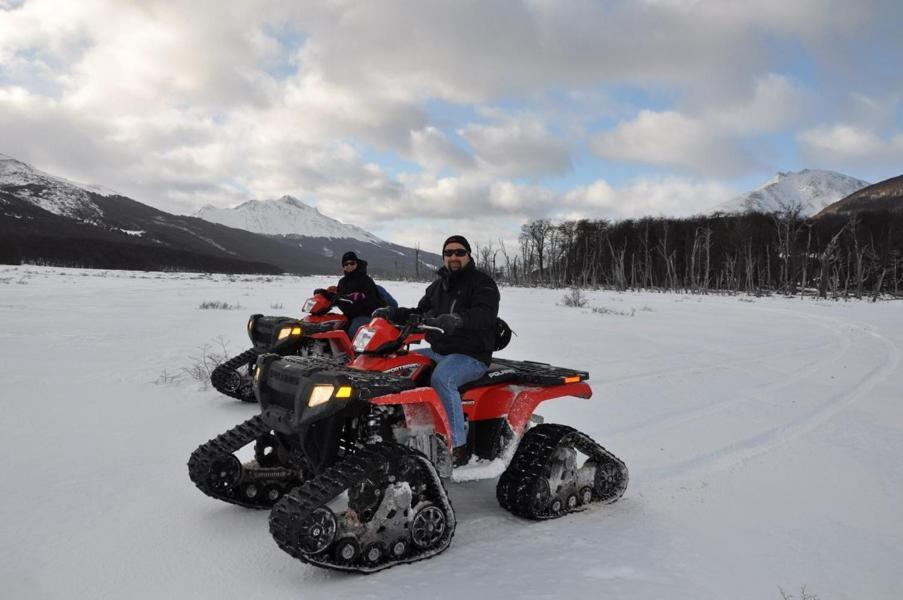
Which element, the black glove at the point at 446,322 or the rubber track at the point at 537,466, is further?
the rubber track at the point at 537,466

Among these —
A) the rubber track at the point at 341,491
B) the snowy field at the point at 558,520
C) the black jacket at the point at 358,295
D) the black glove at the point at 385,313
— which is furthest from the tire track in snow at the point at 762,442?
the black jacket at the point at 358,295

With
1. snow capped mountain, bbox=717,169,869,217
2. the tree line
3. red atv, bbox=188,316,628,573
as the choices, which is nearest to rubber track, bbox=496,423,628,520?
red atv, bbox=188,316,628,573

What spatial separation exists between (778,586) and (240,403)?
5.81m

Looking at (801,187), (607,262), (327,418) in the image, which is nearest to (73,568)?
(327,418)

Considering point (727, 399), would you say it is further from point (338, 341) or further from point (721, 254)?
point (721, 254)

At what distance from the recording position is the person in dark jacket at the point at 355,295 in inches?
295

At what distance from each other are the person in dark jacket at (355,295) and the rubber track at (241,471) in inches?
121

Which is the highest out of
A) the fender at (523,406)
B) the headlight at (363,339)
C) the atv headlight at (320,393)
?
the headlight at (363,339)

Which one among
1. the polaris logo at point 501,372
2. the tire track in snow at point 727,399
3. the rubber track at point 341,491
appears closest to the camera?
the rubber track at point 341,491

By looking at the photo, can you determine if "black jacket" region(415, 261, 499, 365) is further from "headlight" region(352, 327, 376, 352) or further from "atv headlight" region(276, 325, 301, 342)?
"atv headlight" region(276, 325, 301, 342)

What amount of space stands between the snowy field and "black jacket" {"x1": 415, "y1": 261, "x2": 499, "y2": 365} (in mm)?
1146

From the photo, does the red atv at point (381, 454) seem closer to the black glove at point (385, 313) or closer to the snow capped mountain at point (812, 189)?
the black glove at point (385, 313)

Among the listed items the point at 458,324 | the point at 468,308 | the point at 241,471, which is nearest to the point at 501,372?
the point at 468,308

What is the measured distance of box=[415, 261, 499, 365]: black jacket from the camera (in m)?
3.97
